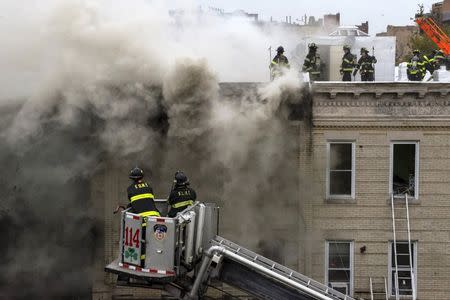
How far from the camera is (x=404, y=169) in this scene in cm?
1836

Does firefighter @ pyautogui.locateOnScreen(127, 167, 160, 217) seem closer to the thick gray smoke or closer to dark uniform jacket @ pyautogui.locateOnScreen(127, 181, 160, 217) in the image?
dark uniform jacket @ pyautogui.locateOnScreen(127, 181, 160, 217)

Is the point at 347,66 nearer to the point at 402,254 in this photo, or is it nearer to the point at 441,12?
the point at 402,254

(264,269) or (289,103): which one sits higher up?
(289,103)

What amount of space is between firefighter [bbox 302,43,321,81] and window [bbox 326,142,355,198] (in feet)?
5.52

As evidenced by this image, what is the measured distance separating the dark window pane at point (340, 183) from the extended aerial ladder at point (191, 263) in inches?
216

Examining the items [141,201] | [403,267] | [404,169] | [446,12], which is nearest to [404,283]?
[403,267]

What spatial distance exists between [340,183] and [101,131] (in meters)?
5.22

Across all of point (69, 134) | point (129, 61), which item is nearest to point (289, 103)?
point (129, 61)

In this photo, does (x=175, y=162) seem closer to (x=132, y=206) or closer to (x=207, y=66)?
(x=207, y=66)

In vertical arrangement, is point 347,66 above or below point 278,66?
above

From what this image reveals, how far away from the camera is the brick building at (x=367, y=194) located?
18.1 metres

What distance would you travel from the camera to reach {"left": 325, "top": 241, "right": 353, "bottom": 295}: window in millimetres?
18359

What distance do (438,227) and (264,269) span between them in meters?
7.06

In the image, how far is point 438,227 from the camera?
59.7 feet
